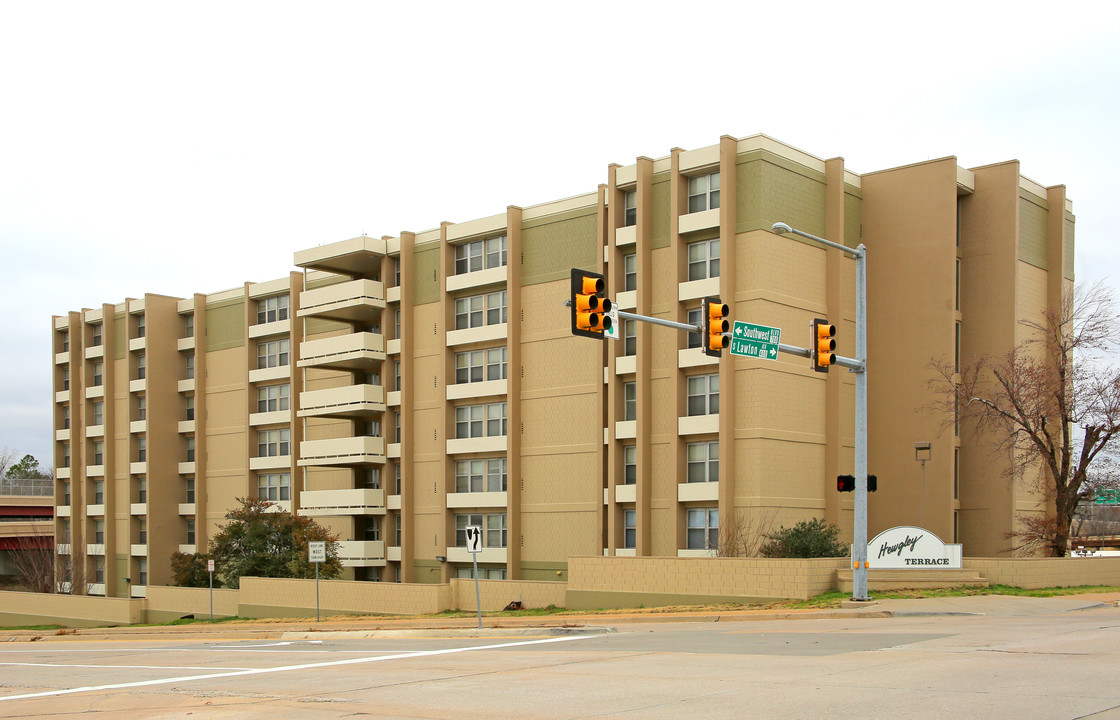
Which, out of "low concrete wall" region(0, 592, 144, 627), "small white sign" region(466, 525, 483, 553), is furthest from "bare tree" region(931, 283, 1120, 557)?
"low concrete wall" region(0, 592, 144, 627)

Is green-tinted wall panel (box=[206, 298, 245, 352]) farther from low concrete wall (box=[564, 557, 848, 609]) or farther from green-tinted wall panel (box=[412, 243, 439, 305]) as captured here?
low concrete wall (box=[564, 557, 848, 609])

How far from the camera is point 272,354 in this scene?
60781mm

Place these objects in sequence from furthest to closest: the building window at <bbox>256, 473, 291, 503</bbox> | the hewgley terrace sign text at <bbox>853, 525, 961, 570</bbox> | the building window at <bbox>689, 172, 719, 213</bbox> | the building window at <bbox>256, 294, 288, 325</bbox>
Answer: the building window at <bbox>256, 294, 288, 325</bbox> → the building window at <bbox>256, 473, 291, 503</bbox> → the building window at <bbox>689, 172, 719, 213</bbox> → the hewgley terrace sign text at <bbox>853, 525, 961, 570</bbox>

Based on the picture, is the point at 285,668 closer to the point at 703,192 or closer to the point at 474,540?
the point at 474,540

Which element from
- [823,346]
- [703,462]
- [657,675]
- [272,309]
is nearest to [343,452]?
[272,309]

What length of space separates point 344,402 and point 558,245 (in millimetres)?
13955

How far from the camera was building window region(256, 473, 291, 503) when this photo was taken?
5919 centimetres

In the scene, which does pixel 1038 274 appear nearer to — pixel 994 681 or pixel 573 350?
pixel 573 350

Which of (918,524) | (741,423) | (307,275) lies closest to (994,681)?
(741,423)

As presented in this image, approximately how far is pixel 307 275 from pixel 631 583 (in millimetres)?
29985

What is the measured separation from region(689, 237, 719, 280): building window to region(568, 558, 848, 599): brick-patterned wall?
1208 centimetres

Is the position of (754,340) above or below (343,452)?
above

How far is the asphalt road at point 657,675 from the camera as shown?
12.3 metres

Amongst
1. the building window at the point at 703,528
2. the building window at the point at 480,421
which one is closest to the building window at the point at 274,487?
the building window at the point at 480,421
